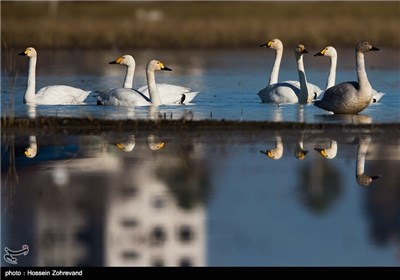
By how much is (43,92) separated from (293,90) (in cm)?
344

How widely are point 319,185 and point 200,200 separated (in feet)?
3.77

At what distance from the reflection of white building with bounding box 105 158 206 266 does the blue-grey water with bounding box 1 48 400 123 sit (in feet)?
15.6

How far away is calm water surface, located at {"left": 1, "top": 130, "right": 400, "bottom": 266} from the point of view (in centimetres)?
788

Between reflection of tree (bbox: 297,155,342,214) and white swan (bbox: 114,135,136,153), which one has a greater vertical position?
white swan (bbox: 114,135,136,153)

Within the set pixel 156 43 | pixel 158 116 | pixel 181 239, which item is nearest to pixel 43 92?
pixel 158 116

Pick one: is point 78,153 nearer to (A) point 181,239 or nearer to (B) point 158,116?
(B) point 158,116

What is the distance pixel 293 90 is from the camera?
16750mm

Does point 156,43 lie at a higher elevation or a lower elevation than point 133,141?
higher

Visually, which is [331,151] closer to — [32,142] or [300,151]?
[300,151]

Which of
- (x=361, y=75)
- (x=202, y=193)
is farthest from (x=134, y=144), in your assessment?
(x=361, y=75)

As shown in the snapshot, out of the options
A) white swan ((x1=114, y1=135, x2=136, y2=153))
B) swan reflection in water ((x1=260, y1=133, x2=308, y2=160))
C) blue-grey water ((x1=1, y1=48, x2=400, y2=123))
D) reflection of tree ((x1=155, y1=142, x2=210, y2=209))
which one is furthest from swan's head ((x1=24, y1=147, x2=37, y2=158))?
blue-grey water ((x1=1, y1=48, x2=400, y2=123))

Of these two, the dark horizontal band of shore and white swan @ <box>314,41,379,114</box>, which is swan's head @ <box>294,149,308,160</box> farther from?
white swan @ <box>314,41,379,114</box>

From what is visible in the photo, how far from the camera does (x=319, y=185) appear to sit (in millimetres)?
9930

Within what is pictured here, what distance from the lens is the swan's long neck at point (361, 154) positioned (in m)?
10.7
